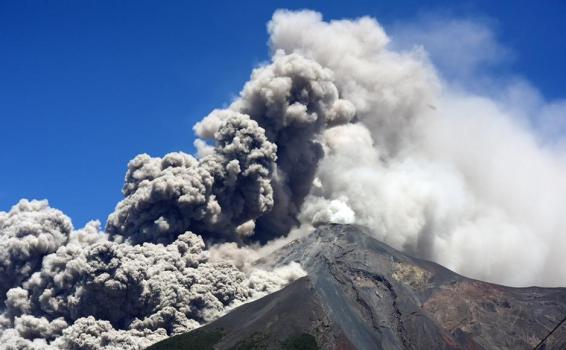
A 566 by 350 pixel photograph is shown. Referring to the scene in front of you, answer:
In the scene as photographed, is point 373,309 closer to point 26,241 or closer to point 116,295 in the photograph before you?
point 116,295

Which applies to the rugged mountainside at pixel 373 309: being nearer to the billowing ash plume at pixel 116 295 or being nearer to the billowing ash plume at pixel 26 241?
the billowing ash plume at pixel 116 295

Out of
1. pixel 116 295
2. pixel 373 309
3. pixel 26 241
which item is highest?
pixel 26 241

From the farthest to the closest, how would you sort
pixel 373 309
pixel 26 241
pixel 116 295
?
1. pixel 26 241
2. pixel 373 309
3. pixel 116 295

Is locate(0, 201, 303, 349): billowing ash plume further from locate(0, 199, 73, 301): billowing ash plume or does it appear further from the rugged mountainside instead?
the rugged mountainside

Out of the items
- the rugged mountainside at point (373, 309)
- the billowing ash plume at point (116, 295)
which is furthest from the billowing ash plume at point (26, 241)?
the rugged mountainside at point (373, 309)

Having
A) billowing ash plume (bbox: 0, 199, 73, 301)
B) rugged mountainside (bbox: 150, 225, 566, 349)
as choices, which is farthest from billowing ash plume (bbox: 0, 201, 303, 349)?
rugged mountainside (bbox: 150, 225, 566, 349)

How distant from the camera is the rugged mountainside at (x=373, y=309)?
63031mm

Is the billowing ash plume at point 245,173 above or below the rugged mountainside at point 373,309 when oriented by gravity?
above

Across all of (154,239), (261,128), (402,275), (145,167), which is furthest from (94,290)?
(402,275)

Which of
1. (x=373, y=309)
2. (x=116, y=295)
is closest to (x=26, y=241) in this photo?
(x=116, y=295)

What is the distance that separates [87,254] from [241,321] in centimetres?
1349

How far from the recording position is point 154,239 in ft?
235

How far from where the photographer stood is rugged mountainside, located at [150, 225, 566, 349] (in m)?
63.0

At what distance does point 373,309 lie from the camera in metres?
69.0
